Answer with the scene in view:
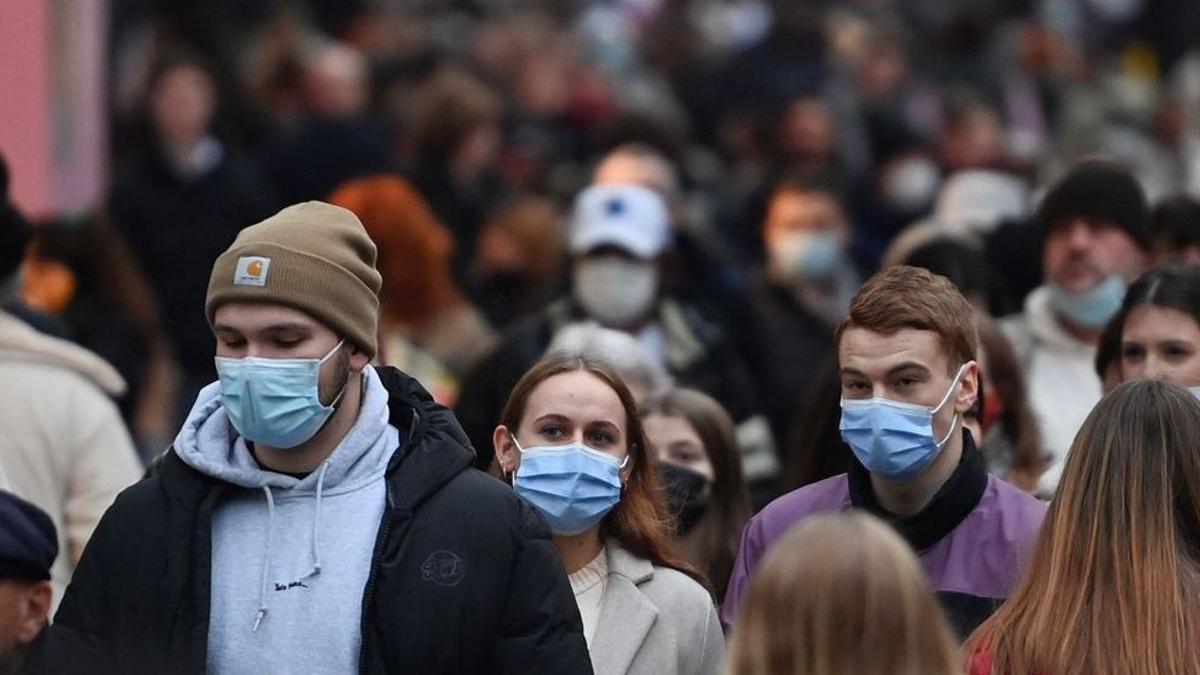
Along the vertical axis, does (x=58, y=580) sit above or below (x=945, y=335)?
below

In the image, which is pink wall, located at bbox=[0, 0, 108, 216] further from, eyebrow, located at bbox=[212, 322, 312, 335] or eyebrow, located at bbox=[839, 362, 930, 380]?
eyebrow, located at bbox=[212, 322, 312, 335]

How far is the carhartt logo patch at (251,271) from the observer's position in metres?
5.12

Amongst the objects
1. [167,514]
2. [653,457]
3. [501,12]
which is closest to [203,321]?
[653,457]

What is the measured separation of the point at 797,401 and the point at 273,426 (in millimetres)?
4986

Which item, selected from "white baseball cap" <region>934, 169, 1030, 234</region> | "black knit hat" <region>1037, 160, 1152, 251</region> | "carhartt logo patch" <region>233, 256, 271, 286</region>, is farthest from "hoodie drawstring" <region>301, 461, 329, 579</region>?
"white baseball cap" <region>934, 169, 1030, 234</region>

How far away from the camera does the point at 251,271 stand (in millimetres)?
5137

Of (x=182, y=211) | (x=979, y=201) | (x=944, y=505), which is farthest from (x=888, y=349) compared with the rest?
(x=182, y=211)

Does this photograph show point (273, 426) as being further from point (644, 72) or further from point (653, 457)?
point (644, 72)

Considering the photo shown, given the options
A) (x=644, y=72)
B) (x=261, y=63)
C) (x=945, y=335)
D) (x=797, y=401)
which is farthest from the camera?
(x=644, y=72)

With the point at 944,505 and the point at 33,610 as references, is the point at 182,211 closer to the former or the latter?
the point at 33,610

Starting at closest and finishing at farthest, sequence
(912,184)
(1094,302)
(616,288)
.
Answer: (1094,302), (616,288), (912,184)

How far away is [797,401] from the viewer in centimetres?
985

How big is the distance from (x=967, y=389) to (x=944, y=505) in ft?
0.98

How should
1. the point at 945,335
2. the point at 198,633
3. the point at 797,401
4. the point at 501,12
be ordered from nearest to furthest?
the point at 198,633
the point at 945,335
the point at 797,401
the point at 501,12
